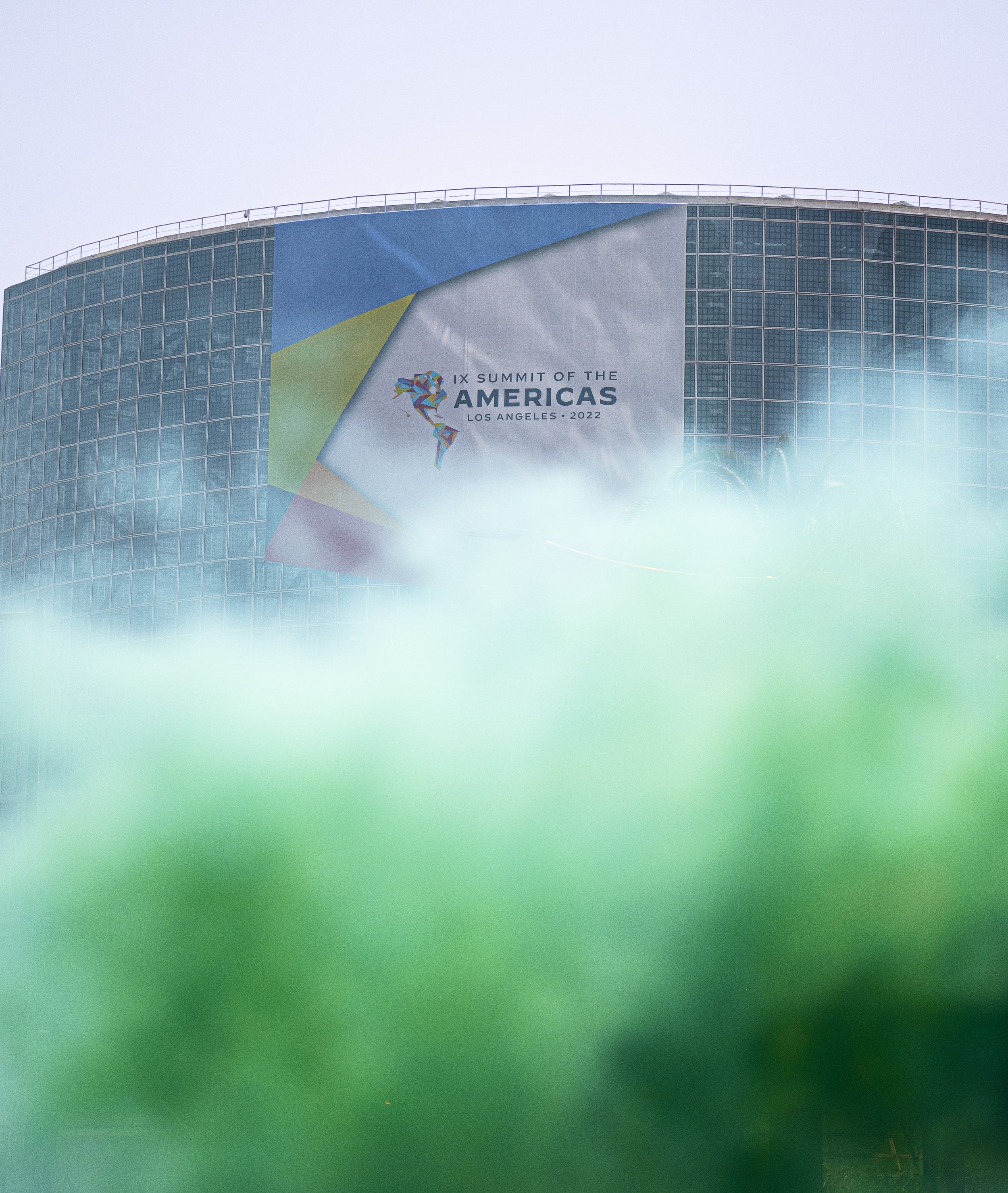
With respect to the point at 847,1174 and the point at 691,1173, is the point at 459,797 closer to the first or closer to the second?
the point at 691,1173

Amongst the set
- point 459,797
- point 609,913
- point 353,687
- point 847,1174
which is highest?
point 353,687

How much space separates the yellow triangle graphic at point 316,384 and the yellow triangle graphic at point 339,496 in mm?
191

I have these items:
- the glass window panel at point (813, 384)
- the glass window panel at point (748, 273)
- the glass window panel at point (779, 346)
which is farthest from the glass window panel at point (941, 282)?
the glass window panel at point (748, 273)

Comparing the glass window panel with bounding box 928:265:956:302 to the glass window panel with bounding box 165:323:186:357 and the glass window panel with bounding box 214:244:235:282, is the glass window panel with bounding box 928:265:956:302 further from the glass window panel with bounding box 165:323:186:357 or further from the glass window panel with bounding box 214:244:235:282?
the glass window panel with bounding box 165:323:186:357

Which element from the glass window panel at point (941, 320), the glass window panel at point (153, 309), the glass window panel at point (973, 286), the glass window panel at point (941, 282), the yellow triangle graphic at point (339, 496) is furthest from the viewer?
→ the glass window panel at point (153, 309)

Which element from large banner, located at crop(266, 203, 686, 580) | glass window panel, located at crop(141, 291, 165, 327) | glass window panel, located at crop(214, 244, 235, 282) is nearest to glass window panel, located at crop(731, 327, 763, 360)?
large banner, located at crop(266, 203, 686, 580)

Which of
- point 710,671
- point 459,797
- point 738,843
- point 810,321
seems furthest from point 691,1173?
point 810,321

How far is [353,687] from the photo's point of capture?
24.0m

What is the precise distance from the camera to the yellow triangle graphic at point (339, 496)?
50.9 meters

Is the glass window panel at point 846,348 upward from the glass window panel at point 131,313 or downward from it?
downward

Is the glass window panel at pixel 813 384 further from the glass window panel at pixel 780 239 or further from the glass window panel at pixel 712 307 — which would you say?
the glass window panel at pixel 780 239

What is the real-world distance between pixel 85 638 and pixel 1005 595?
35507 millimetres

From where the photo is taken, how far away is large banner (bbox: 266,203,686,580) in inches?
1989

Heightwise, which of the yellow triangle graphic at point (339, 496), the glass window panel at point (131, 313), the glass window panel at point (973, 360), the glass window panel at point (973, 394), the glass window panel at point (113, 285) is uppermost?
the glass window panel at point (113, 285)
